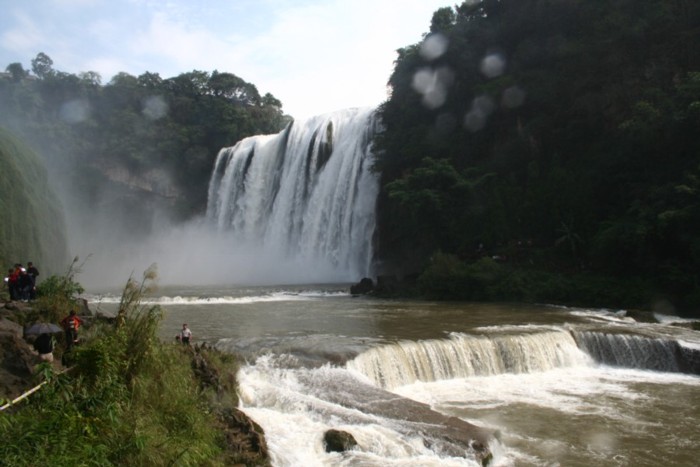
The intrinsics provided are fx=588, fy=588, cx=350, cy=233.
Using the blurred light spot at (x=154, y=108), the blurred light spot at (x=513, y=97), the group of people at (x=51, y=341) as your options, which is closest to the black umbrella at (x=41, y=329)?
the group of people at (x=51, y=341)

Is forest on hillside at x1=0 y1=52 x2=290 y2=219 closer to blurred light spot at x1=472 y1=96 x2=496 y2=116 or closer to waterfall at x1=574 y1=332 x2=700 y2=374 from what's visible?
blurred light spot at x1=472 y1=96 x2=496 y2=116

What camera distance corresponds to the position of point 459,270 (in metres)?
24.6

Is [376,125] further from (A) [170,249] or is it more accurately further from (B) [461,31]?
(A) [170,249]

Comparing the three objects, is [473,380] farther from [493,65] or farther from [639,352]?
[493,65]

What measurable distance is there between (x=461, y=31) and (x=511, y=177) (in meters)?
10.7

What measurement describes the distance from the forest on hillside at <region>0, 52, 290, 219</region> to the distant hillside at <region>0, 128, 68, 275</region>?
98.3 feet

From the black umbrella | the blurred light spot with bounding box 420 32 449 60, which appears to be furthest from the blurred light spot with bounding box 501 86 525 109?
the black umbrella

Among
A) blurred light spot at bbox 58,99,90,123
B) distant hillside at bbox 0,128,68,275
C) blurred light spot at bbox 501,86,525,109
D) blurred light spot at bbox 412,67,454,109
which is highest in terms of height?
blurred light spot at bbox 58,99,90,123

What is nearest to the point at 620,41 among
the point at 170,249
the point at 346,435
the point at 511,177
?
the point at 511,177

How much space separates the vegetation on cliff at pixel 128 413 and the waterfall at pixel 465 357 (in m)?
4.18

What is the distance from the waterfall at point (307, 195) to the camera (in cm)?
3459

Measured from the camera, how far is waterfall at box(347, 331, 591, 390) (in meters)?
12.3

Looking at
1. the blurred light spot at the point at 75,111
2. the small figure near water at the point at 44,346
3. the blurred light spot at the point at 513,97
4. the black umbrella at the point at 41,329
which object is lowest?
the small figure near water at the point at 44,346

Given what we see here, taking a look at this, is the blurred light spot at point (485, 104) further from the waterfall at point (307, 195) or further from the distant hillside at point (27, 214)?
the distant hillside at point (27, 214)
